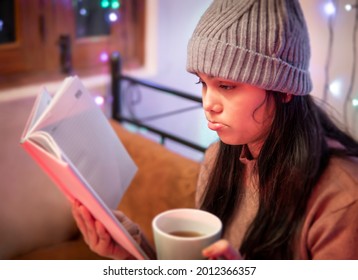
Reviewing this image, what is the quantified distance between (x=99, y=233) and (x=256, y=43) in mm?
397

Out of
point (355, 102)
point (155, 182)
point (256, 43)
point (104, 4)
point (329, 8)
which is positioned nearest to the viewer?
point (256, 43)

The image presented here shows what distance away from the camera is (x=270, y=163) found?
78cm

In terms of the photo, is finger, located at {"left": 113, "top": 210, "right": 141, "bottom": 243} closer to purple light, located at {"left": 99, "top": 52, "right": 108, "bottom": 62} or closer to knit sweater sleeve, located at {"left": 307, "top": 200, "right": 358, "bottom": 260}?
knit sweater sleeve, located at {"left": 307, "top": 200, "right": 358, "bottom": 260}

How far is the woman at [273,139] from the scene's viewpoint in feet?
2.21

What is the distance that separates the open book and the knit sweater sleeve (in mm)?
277

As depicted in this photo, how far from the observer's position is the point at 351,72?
1063 mm

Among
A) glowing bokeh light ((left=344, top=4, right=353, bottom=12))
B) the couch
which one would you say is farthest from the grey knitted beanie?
the couch

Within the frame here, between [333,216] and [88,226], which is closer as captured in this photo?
[333,216]

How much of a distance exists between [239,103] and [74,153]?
0.93 feet

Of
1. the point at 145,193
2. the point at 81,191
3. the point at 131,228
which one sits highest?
the point at 81,191

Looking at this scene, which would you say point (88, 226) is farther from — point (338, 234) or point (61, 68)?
point (61, 68)

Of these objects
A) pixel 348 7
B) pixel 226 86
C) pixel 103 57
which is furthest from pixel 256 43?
pixel 103 57
